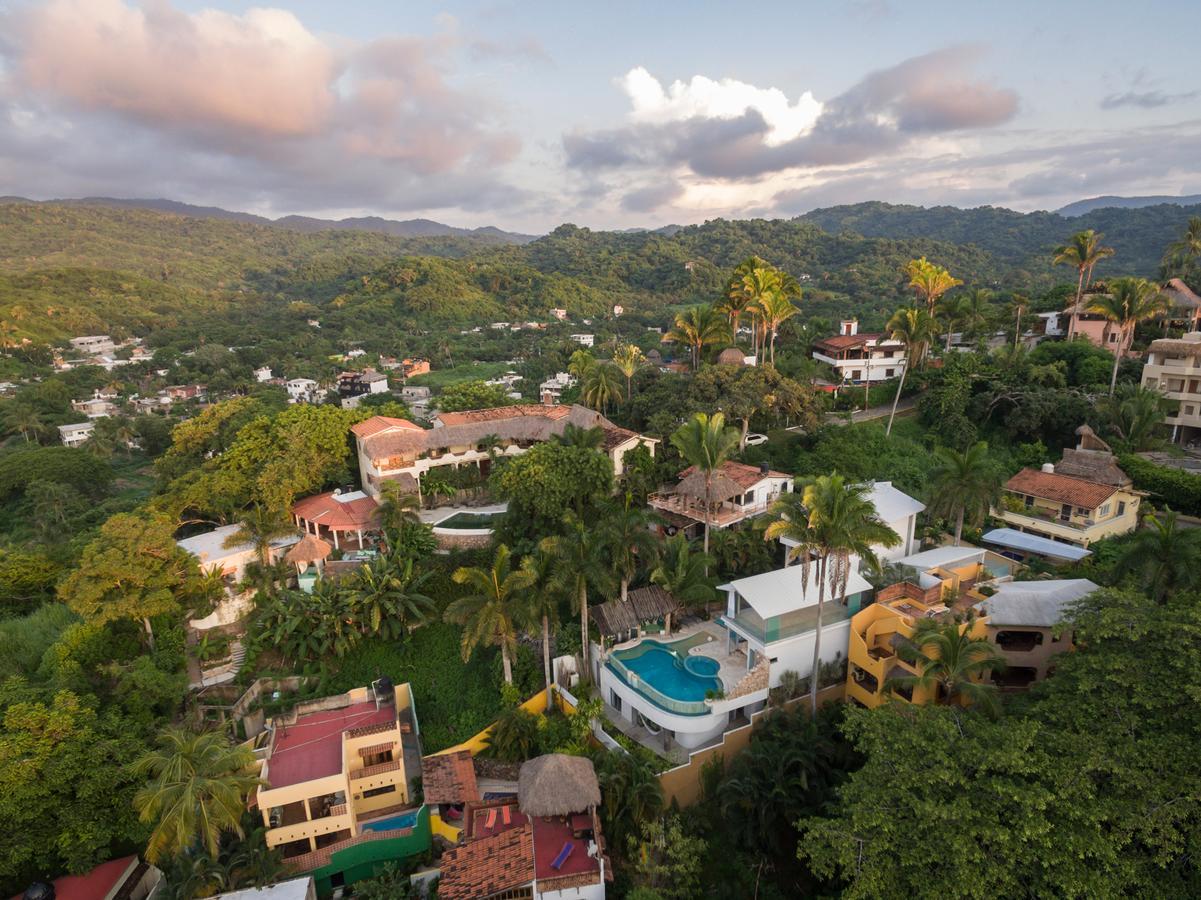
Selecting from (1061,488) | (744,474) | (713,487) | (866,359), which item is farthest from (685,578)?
(866,359)

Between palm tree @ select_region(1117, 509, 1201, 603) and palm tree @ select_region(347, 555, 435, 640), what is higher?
palm tree @ select_region(1117, 509, 1201, 603)

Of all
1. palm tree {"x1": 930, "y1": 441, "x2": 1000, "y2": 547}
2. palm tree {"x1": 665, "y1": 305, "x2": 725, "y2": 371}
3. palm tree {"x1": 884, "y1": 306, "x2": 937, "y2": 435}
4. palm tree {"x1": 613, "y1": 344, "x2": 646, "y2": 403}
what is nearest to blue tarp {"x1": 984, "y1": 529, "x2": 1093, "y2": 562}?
palm tree {"x1": 930, "y1": 441, "x2": 1000, "y2": 547}

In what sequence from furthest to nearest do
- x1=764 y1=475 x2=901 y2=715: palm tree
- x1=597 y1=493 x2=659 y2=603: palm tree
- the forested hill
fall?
the forested hill → x1=597 y1=493 x2=659 y2=603: palm tree → x1=764 y1=475 x2=901 y2=715: palm tree

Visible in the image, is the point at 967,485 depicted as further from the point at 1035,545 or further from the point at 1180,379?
the point at 1180,379

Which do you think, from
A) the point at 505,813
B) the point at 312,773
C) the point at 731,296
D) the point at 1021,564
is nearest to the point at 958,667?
the point at 1021,564

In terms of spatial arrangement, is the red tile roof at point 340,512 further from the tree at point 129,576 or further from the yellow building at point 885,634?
the yellow building at point 885,634

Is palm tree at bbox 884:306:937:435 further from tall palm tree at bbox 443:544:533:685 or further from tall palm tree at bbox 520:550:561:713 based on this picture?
tall palm tree at bbox 443:544:533:685

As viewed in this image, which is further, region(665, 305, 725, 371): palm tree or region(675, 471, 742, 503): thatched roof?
region(665, 305, 725, 371): palm tree
